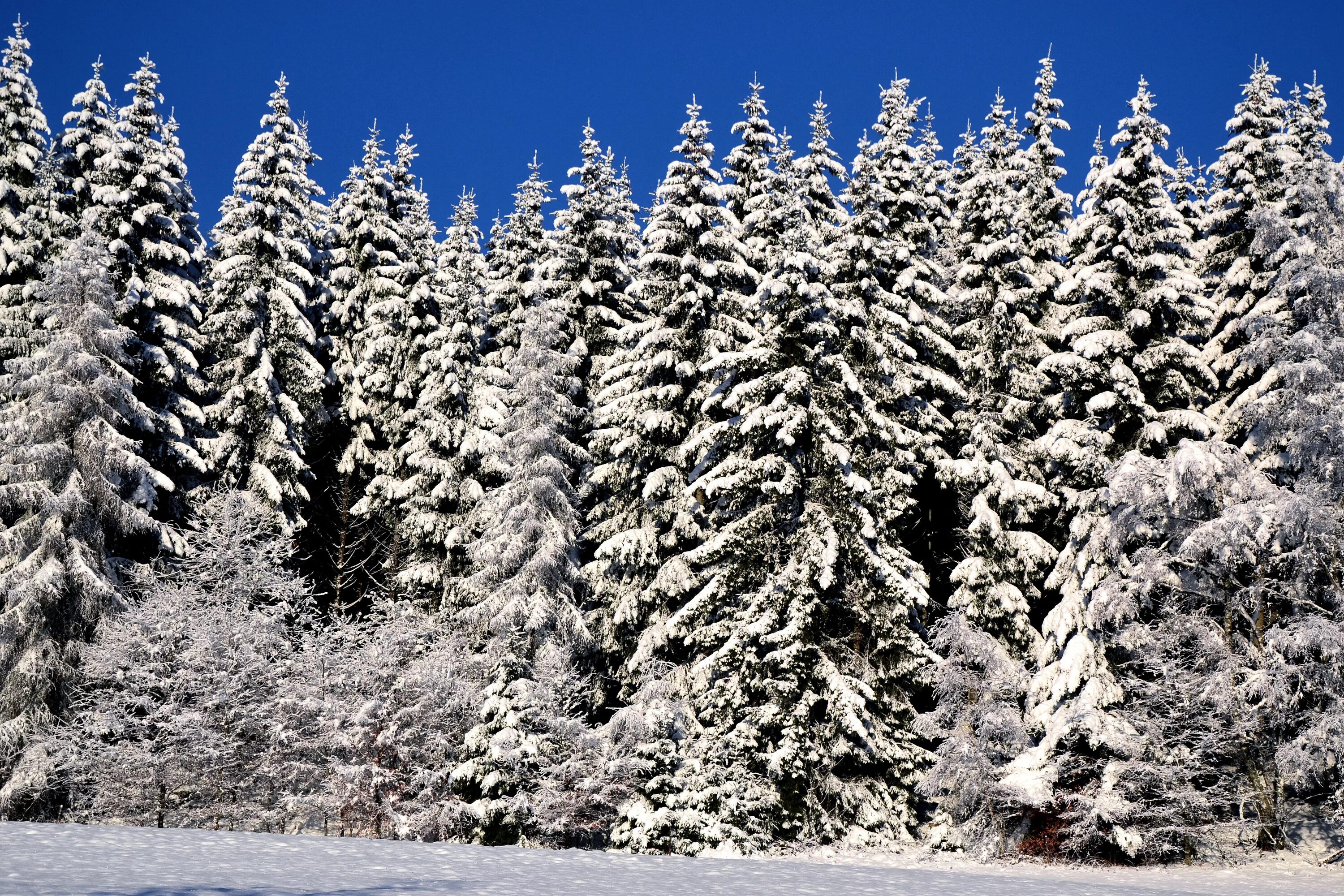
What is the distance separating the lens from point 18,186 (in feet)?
104

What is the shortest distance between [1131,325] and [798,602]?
1012cm

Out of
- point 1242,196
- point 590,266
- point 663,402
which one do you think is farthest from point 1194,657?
point 590,266

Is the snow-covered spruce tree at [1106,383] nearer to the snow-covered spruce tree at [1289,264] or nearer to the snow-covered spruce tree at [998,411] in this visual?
the snow-covered spruce tree at [998,411]

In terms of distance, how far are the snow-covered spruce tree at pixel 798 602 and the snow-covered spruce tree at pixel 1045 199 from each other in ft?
27.1

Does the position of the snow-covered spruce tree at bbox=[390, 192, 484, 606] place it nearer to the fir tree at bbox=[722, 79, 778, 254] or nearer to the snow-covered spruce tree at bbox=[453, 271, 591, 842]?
the snow-covered spruce tree at bbox=[453, 271, 591, 842]

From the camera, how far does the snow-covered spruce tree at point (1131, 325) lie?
Answer: 24688mm

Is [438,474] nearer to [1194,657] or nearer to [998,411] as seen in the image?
[998,411]

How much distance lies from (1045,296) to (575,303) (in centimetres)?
1336

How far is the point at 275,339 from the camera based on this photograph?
31.6 metres

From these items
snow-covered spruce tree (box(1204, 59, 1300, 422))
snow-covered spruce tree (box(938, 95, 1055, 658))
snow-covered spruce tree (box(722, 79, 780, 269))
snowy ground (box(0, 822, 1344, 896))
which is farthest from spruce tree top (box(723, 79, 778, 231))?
snowy ground (box(0, 822, 1344, 896))

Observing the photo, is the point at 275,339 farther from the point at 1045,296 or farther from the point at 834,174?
the point at 1045,296

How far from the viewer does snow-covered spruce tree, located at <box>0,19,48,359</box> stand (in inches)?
1145

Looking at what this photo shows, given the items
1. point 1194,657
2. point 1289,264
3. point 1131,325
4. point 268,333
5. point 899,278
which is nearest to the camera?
point 1289,264

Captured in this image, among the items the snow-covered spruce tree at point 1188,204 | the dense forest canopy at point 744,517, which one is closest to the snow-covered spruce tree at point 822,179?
the dense forest canopy at point 744,517
